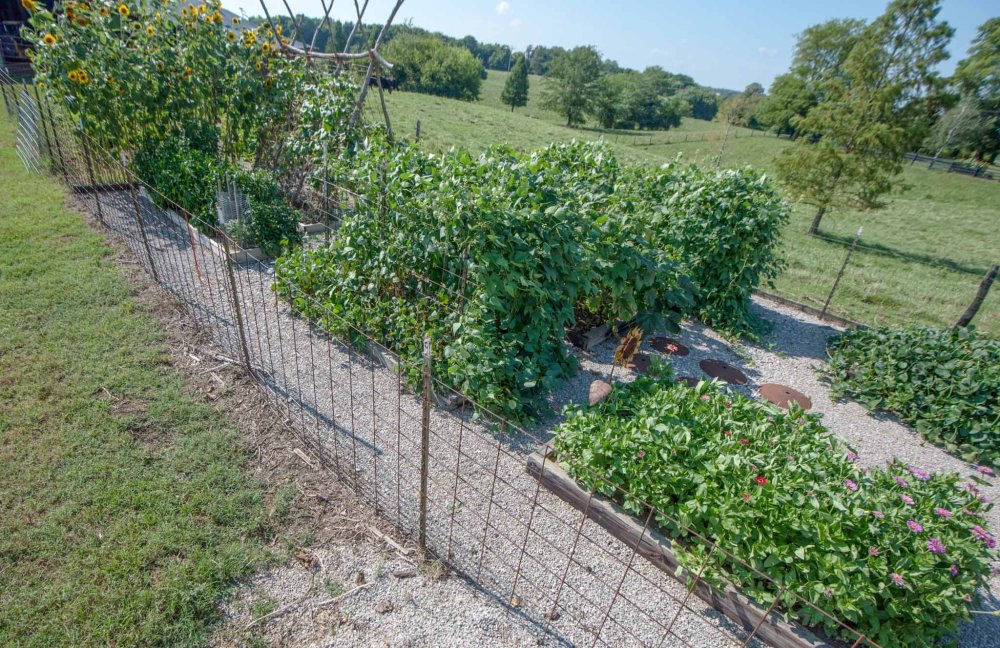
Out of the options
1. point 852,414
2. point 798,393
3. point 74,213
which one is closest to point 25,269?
point 74,213

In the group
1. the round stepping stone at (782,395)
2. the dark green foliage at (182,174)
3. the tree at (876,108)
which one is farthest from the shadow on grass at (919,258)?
the dark green foliage at (182,174)

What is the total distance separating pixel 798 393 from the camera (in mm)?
4531

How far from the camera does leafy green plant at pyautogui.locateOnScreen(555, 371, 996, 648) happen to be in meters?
2.22

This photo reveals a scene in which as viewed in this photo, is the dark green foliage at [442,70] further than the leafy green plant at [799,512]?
Yes

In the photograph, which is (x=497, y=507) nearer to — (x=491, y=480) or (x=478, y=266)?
(x=491, y=480)

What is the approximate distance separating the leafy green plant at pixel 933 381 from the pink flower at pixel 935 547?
2324mm

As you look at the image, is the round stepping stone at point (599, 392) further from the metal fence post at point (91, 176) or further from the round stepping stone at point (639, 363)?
the metal fence post at point (91, 176)

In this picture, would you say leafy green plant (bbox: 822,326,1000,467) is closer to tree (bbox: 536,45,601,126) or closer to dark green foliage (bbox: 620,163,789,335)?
dark green foliage (bbox: 620,163,789,335)

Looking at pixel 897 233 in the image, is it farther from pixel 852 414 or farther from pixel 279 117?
pixel 279 117

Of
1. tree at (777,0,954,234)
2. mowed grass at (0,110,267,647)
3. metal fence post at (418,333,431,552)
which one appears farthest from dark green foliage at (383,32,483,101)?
metal fence post at (418,333,431,552)

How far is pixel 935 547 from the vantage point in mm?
2240

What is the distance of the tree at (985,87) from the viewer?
1344cm

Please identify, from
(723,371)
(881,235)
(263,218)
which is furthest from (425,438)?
(881,235)

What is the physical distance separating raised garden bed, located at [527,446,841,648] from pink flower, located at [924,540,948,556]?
2.05 ft
